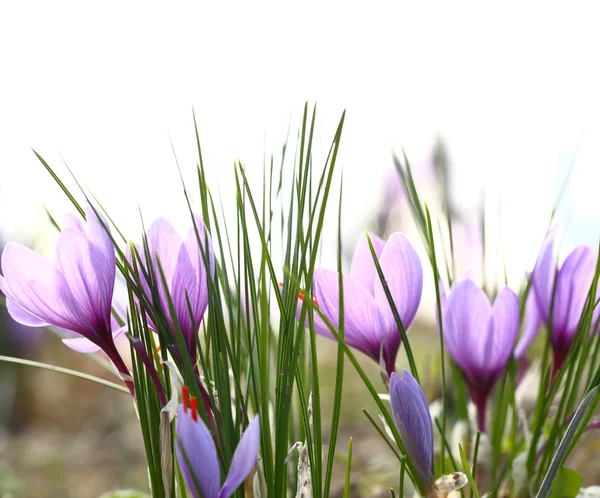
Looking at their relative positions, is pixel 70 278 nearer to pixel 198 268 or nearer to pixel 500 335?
pixel 198 268

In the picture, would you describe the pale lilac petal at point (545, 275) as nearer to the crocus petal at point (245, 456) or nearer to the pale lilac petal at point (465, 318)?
the pale lilac petal at point (465, 318)

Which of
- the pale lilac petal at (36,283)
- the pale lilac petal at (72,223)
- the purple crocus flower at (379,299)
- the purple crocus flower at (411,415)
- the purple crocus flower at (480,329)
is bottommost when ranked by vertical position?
the purple crocus flower at (411,415)

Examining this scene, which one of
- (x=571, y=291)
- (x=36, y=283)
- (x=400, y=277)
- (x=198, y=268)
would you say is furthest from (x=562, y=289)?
(x=36, y=283)

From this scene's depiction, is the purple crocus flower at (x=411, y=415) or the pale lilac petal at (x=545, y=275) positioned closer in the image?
the purple crocus flower at (x=411, y=415)

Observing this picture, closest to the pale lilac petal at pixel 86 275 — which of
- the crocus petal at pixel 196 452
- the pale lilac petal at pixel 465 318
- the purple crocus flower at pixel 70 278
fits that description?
the purple crocus flower at pixel 70 278

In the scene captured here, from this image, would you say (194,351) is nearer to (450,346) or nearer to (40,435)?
(450,346)

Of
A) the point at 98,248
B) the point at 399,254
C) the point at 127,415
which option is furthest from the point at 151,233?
the point at 127,415
